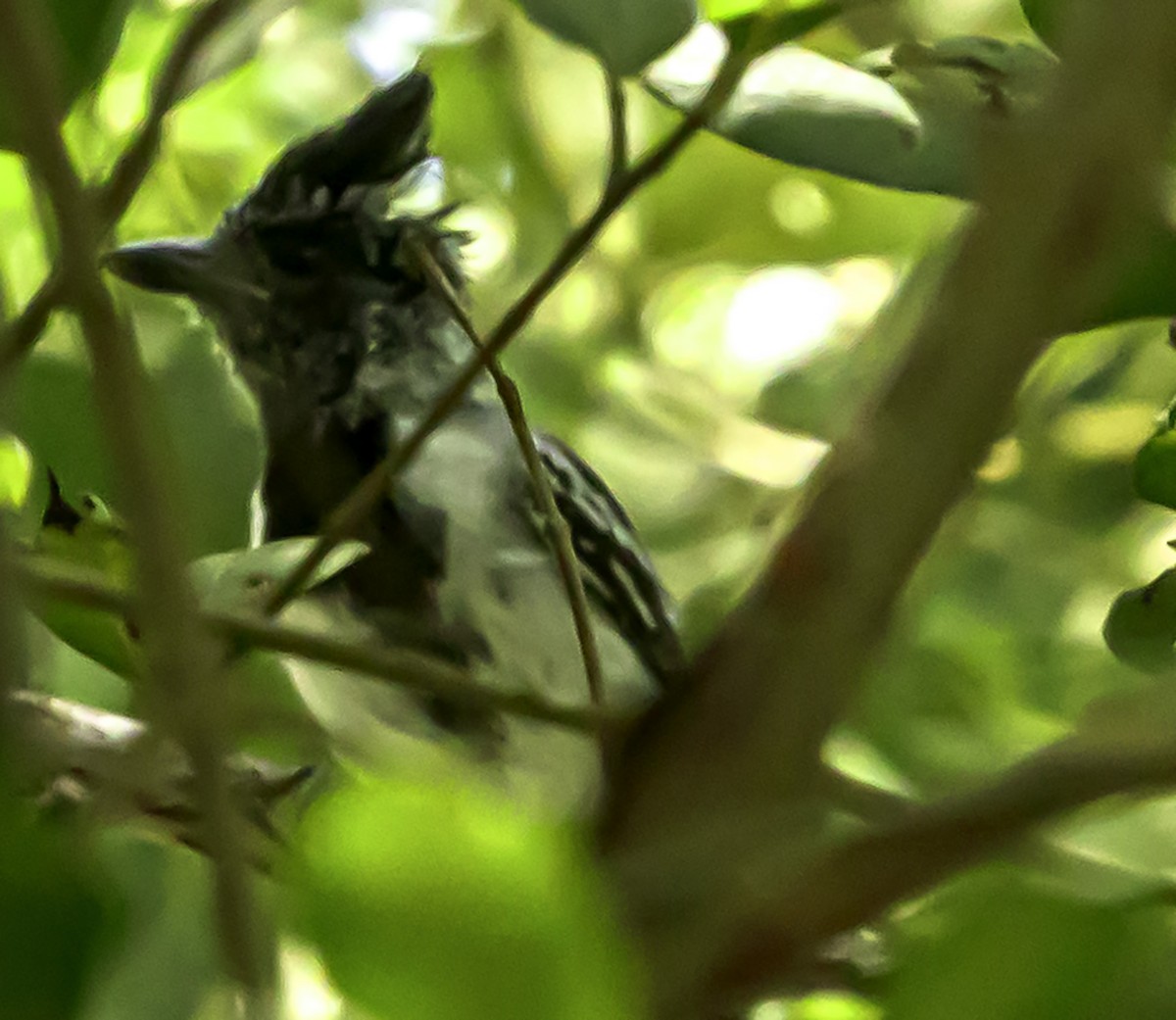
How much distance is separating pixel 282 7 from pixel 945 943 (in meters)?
0.45

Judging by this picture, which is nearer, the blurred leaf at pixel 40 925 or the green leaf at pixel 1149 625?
the blurred leaf at pixel 40 925

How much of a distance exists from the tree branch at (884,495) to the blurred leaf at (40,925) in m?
0.09

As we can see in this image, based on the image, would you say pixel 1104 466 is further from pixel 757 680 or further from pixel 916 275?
pixel 757 680

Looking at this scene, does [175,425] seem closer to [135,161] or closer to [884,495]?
[135,161]

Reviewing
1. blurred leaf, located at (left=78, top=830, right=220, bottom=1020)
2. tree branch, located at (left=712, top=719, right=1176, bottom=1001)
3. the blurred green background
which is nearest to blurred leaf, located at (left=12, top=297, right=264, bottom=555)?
the blurred green background

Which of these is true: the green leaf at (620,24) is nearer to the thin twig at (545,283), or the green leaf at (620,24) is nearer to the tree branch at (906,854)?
the thin twig at (545,283)

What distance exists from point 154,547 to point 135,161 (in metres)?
0.19

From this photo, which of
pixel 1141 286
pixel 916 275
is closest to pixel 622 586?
pixel 916 275

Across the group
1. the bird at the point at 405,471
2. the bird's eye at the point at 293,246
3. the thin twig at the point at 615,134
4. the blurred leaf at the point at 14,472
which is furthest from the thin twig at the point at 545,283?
the bird's eye at the point at 293,246

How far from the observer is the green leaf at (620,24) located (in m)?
0.37

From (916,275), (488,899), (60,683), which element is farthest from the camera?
(916,275)

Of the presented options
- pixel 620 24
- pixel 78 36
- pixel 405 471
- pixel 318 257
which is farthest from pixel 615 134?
pixel 318 257

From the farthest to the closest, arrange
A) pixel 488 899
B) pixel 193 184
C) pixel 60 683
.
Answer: pixel 193 184 → pixel 60 683 → pixel 488 899

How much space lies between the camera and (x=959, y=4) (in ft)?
2.94
